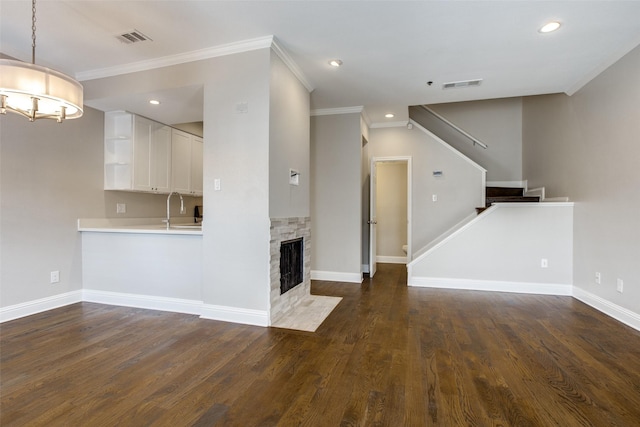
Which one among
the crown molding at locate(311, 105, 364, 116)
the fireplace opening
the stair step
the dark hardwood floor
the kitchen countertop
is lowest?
the dark hardwood floor

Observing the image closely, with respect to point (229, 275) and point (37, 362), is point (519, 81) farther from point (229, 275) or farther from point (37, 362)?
point (37, 362)

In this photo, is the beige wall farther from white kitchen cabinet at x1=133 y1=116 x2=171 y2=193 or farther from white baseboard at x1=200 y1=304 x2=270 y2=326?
white baseboard at x1=200 y1=304 x2=270 y2=326

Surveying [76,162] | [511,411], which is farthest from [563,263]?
[76,162]

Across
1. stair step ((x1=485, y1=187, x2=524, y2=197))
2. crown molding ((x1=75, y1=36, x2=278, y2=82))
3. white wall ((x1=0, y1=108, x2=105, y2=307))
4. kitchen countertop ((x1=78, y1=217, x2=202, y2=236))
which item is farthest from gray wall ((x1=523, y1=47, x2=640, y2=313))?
white wall ((x1=0, y1=108, x2=105, y2=307))

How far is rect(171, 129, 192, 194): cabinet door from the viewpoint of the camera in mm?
4789

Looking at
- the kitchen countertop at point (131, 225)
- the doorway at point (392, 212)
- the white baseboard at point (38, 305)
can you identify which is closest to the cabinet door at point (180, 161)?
the kitchen countertop at point (131, 225)

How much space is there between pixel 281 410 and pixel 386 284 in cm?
333

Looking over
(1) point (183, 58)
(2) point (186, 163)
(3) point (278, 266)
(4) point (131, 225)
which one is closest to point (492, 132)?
(3) point (278, 266)

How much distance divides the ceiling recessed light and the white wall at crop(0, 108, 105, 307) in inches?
197

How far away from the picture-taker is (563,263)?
4184 mm

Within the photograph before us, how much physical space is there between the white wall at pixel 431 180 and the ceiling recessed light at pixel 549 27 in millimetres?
2995

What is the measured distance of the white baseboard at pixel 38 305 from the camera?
307cm

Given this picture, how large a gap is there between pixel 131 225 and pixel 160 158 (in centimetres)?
104

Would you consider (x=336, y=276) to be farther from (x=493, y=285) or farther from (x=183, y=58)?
(x=183, y=58)
